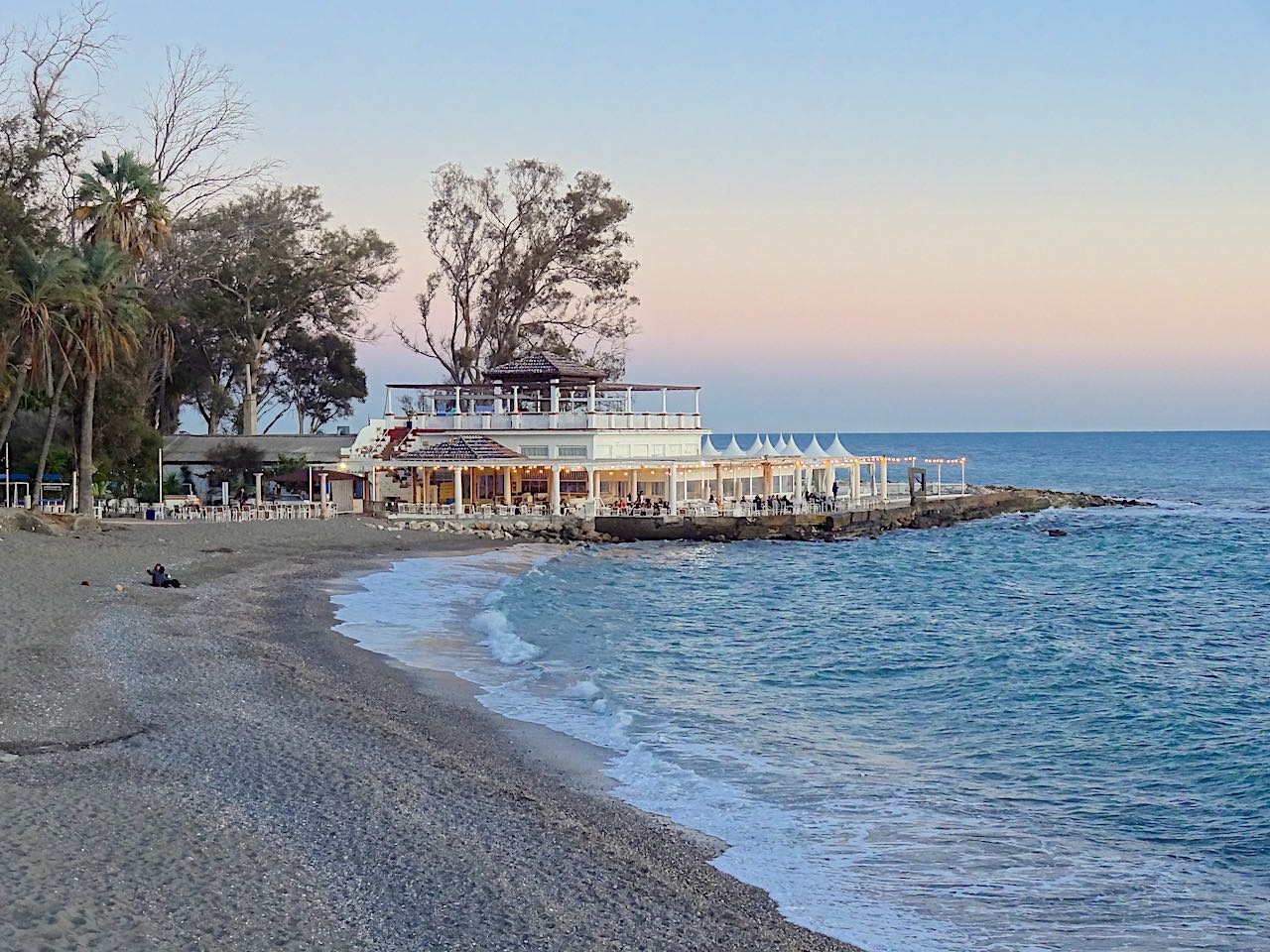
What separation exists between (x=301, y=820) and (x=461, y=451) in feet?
116

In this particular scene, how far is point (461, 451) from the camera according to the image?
45562 mm

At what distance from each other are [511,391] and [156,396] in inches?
653

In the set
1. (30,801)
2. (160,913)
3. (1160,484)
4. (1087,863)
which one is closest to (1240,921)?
(1087,863)

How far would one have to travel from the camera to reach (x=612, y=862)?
10281mm

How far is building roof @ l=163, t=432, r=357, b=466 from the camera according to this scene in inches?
1830

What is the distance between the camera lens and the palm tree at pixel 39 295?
31156mm

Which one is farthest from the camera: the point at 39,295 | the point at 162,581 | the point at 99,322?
the point at 99,322

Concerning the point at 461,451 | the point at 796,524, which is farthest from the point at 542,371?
the point at 796,524

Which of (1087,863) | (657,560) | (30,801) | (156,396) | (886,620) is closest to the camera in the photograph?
(30,801)

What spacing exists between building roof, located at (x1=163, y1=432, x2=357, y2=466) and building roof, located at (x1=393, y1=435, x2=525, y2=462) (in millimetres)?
3058

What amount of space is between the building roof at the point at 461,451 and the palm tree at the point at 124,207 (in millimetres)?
11588

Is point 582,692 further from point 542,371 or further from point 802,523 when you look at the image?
point 542,371

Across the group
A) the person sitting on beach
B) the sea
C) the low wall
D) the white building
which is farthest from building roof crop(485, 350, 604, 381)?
the person sitting on beach

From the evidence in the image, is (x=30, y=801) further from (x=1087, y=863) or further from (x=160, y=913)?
(x=1087, y=863)
